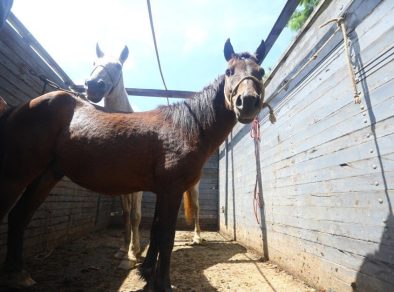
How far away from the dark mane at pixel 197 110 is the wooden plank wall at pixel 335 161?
958mm

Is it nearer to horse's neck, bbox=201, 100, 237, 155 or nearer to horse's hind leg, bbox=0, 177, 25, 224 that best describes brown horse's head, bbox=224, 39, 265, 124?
horse's neck, bbox=201, 100, 237, 155

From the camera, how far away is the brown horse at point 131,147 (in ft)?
6.74

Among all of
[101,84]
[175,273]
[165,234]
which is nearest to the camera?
[165,234]

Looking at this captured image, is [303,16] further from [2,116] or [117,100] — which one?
[2,116]

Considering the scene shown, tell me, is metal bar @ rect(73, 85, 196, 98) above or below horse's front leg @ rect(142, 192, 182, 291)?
above

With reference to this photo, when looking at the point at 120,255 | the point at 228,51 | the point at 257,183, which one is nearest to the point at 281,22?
the point at 228,51

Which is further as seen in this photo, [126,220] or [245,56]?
[126,220]

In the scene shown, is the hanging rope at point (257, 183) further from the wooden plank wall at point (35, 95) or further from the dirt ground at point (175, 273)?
the wooden plank wall at point (35, 95)

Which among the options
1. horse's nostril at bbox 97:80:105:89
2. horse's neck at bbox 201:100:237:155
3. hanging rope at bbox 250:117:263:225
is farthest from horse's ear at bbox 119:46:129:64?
horse's neck at bbox 201:100:237:155

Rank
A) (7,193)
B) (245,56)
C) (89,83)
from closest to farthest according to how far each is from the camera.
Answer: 1. (7,193)
2. (245,56)
3. (89,83)

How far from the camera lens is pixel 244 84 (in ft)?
6.91

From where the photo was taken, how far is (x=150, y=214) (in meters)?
7.97

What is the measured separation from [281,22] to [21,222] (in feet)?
11.3

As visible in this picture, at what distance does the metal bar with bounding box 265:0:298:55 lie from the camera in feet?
10.4
